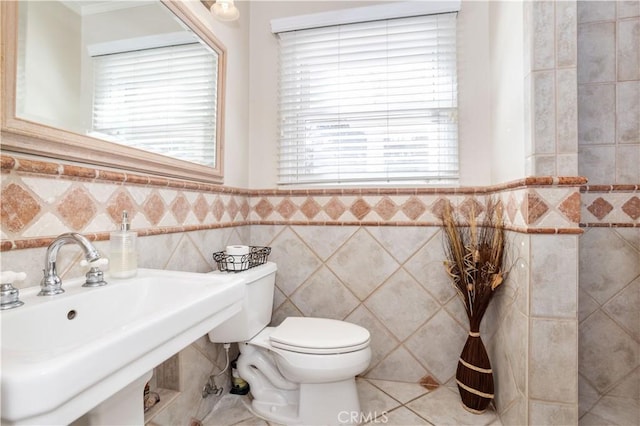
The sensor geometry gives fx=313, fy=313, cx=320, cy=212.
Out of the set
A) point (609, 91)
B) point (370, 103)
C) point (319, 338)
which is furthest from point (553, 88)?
point (319, 338)

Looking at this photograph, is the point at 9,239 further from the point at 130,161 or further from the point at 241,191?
the point at 241,191

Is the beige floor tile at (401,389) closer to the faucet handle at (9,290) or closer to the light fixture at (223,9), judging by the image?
the faucet handle at (9,290)

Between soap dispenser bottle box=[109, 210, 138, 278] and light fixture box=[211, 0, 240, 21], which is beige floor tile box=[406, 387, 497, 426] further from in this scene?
light fixture box=[211, 0, 240, 21]

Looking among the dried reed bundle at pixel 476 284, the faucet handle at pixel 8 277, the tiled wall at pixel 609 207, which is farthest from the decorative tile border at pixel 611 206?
the faucet handle at pixel 8 277

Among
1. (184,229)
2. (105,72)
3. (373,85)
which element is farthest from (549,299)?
(105,72)

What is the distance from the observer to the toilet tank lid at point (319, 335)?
133cm

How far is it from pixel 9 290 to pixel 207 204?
0.93m

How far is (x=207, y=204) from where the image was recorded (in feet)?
5.12

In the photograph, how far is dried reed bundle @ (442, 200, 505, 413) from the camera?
1465 mm

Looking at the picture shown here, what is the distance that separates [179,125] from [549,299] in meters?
1.66

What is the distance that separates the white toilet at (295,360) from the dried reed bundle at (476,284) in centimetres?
55

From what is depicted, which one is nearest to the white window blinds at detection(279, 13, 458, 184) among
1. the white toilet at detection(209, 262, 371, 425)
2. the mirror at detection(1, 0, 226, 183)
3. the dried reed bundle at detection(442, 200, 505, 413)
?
the dried reed bundle at detection(442, 200, 505, 413)

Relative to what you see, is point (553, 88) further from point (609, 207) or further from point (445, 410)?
point (445, 410)

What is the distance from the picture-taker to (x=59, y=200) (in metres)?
0.88
